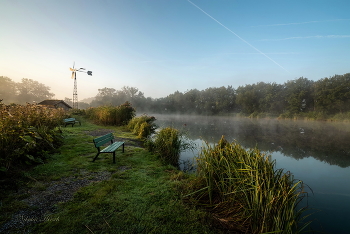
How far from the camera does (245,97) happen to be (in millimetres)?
49219

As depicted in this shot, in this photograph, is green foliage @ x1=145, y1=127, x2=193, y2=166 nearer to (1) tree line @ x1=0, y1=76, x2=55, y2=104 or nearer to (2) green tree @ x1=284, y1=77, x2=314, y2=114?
(2) green tree @ x1=284, y1=77, x2=314, y2=114

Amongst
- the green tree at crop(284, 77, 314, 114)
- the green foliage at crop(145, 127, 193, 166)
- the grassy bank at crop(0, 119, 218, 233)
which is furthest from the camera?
the green tree at crop(284, 77, 314, 114)

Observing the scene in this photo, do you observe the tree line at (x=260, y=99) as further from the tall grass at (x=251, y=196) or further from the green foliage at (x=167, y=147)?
the tall grass at (x=251, y=196)

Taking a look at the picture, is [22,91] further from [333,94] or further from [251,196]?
[333,94]

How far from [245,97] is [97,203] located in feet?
175

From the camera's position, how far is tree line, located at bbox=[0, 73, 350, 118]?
34438mm

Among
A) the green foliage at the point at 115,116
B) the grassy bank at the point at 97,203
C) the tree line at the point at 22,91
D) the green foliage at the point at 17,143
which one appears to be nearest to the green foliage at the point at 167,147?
the grassy bank at the point at 97,203

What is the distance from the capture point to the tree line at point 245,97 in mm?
34438

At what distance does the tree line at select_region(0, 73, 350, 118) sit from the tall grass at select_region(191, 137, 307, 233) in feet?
55.9

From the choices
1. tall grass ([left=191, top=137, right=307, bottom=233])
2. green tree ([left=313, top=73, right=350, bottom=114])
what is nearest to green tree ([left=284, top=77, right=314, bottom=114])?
green tree ([left=313, top=73, right=350, bottom=114])

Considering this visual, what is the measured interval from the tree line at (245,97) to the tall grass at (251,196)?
55.9 feet

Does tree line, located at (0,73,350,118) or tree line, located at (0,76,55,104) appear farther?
tree line, located at (0,76,55,104)

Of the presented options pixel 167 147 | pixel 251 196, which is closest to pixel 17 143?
pixel 167 147

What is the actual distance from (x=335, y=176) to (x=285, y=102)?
47761mm
